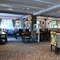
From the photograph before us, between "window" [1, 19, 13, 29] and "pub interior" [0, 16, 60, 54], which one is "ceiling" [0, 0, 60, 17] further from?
"window" [1, 19, 13, 29]

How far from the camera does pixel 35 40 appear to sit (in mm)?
10086

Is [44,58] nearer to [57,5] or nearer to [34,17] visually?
[57,5]

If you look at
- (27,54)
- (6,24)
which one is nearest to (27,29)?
(6,24)

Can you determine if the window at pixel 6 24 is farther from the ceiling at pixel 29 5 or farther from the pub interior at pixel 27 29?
the ceiling at pixel 29 5

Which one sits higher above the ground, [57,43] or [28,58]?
[57,43]

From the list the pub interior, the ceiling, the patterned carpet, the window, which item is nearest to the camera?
the patterned carpet

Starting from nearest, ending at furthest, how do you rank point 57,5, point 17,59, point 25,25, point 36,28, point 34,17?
point 17,59, point 57,5, point 36,28, point 34,17, point 25,25

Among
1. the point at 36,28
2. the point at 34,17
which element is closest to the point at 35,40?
the point at 36,28

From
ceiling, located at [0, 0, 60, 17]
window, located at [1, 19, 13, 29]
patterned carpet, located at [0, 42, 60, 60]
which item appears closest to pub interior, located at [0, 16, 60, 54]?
window, located at [1, 19, 13, 29]

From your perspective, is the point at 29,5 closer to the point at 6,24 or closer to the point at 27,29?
the point at 27,29

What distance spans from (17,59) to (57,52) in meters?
2.09

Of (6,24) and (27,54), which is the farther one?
(6,24)

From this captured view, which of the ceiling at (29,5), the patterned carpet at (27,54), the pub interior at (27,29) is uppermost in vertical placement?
the ceiling at (29,5)

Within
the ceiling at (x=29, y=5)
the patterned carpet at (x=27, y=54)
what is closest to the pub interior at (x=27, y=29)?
the ceiling at (x=29, y=5)
